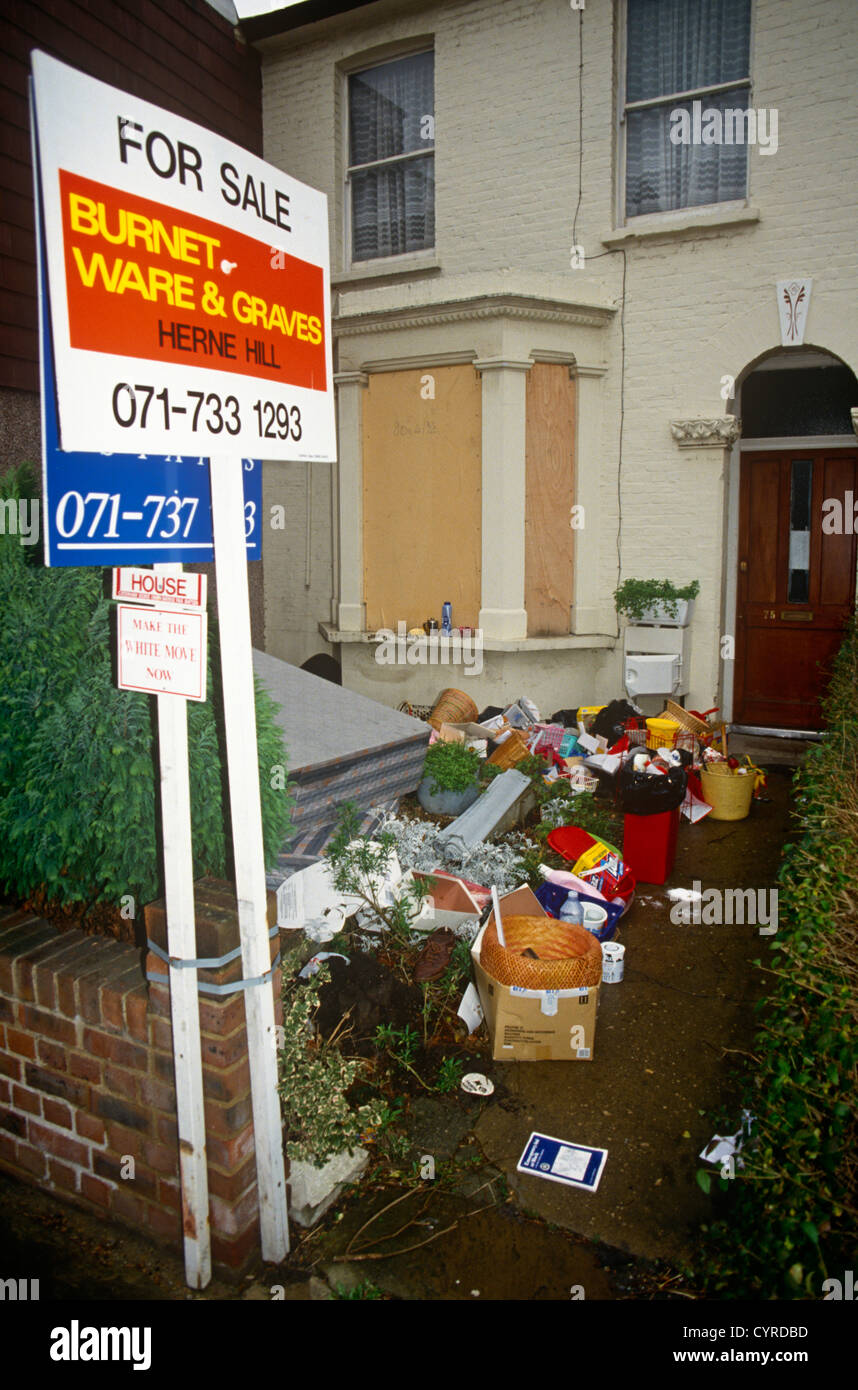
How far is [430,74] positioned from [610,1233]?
427 inches

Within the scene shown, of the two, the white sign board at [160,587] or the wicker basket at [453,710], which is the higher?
the white sign board at [160,587]

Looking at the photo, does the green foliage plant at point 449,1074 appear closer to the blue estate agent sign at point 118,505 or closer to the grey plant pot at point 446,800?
the blue estate agent sign at point 118,505

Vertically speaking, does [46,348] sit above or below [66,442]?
above

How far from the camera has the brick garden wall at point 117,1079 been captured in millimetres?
2609

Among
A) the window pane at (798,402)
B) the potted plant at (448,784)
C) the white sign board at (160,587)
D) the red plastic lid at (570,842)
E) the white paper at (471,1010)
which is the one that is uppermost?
the window pane at (798,402)

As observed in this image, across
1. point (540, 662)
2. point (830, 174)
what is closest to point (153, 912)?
point (540, 662)

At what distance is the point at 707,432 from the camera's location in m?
8.41

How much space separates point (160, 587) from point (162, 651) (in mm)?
204

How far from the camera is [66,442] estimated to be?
2027mm

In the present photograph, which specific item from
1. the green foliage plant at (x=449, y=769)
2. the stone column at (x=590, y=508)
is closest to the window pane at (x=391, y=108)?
the stone column at (x=590, y=508)

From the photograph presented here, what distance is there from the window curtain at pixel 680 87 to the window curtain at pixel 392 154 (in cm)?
223

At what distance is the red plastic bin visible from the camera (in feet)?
18.3
